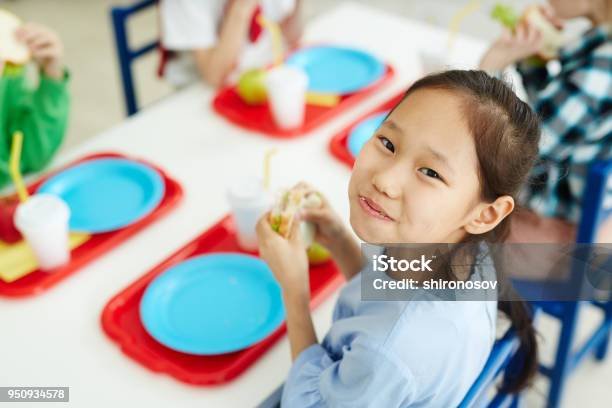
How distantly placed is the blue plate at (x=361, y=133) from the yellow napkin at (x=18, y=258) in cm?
53

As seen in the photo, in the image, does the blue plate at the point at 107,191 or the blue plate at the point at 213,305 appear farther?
the blue plate at the point at 107,191

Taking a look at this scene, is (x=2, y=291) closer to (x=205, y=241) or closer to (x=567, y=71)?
(x=205, y=241)

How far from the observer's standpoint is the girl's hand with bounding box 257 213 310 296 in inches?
38.4

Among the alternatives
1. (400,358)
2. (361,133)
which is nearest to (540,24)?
(361,133)

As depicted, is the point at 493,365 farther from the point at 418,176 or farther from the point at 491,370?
the point at 418,176

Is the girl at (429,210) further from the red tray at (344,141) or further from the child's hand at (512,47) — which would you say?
the child's hand at (512,47)

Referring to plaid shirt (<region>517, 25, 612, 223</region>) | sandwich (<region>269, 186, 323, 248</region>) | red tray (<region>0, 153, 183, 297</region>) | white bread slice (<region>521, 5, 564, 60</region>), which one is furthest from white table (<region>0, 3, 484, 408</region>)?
plaid shirt (<region>517, 25, 612, 223</region>)

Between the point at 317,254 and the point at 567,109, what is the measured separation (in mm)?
576

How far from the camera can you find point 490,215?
84cm

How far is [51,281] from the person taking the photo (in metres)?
1.12

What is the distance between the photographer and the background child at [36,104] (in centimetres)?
137

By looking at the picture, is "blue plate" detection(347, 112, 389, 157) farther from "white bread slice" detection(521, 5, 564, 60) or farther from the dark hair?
the dark hair

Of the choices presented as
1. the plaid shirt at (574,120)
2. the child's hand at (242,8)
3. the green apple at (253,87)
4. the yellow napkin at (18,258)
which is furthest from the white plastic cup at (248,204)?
the child's hand at (242,8)

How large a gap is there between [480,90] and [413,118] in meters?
0.08
